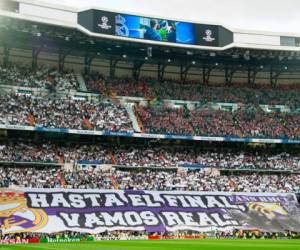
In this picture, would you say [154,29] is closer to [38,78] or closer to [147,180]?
[38,78]

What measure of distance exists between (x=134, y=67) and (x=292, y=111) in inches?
939

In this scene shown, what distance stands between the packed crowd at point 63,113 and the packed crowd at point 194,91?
476 centimetres

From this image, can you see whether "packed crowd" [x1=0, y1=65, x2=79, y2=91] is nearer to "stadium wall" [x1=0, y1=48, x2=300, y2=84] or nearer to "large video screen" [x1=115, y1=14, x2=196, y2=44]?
"stadium wall" [x1=0, y1=48, x2=300, y2=84]

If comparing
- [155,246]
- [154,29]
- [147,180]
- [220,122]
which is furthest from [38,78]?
[155,246]

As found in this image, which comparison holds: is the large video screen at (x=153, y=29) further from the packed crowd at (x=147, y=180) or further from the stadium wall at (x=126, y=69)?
the packed crowd at (x=147, y=180)

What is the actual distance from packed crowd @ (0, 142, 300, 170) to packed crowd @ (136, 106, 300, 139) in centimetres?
271

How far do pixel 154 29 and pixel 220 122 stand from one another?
15.2m

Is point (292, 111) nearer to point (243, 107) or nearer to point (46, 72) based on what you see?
point (243, 107)

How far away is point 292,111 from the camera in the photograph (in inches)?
3228

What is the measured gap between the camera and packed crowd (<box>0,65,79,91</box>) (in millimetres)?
70500

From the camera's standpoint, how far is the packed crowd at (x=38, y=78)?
70.5 meters

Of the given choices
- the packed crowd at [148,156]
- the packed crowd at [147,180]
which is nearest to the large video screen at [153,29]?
the packed crowd at [148,156]

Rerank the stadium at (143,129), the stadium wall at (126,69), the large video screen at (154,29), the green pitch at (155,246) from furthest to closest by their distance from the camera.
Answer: the stadium wall at (126,69)
the large video screen at (154,29)
the stadium at (143,129)
the green pitch at (155,246)

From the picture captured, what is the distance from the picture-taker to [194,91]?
8138 cm
